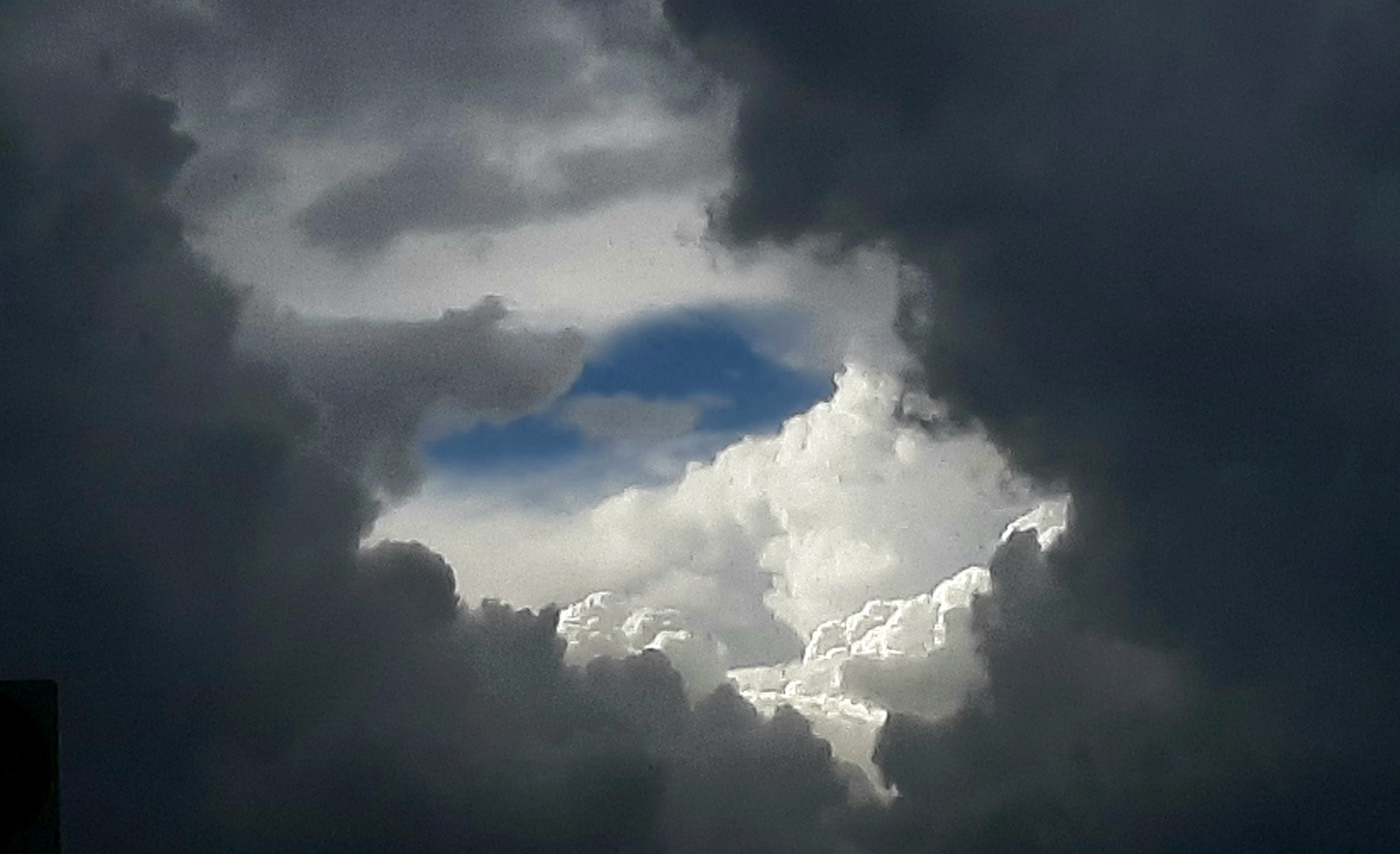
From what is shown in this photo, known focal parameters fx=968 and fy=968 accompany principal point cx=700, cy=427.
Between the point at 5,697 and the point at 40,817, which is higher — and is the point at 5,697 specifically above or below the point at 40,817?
above

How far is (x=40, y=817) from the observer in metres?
6.53

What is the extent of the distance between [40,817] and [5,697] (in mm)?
892

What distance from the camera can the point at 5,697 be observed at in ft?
22.3
